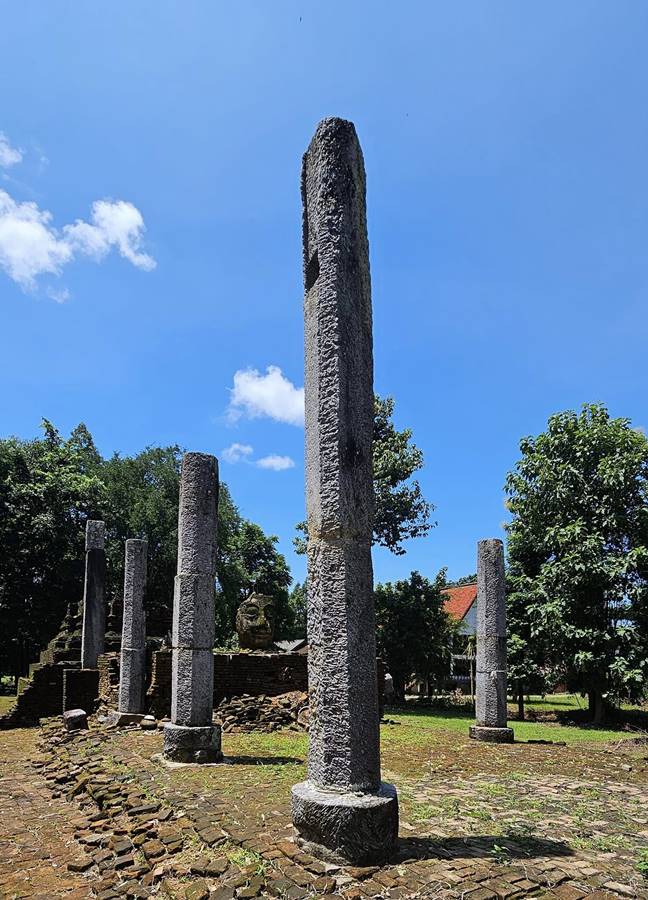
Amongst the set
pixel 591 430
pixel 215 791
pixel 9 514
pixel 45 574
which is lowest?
pixel 215 791

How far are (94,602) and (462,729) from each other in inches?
402

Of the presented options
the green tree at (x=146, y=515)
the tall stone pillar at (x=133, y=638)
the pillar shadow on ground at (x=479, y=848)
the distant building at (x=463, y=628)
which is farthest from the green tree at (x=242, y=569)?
the pillar shadow on ground at (x=479, y=848)

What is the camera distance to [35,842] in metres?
6.40

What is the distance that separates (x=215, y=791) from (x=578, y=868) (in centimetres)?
362

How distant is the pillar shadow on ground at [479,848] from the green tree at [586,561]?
13522 millimetres

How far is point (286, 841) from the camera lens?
463 cm

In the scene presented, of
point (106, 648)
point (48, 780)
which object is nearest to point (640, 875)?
point (48, 780)

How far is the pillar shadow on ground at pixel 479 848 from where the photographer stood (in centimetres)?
447

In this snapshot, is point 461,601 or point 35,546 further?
point 461,601

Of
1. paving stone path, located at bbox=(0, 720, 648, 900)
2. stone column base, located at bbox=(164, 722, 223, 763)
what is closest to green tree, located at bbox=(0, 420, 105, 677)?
paving stone path, located at bbox=(0, 720, 648, 900)

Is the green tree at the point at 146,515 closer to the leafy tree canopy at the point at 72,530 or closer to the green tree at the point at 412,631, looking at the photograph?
the leafy tree canopy at the point at 72,530

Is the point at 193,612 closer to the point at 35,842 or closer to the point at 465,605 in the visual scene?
the point at 35,842

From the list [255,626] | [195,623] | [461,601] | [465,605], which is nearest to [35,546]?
[255,626]

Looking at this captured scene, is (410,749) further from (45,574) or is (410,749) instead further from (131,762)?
(45,574)
